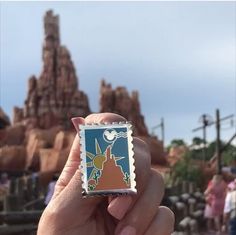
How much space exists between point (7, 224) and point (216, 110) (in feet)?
48.0

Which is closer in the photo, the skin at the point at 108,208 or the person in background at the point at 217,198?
the skin at the point at 108,208

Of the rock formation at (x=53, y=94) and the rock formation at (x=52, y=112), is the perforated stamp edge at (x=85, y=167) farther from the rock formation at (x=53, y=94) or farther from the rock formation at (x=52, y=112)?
the rock formation at (x=53, y=94)

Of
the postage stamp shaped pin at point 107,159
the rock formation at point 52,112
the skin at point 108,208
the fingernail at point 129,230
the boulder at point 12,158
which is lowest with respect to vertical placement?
the boulder at point 12,158

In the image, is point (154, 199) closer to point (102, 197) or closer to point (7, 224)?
point (102, 197)

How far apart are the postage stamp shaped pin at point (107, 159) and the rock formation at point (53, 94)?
158ft

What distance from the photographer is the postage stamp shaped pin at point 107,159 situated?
1.45 m

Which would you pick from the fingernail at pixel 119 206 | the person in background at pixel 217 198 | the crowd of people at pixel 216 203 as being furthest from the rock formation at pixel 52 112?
the fingernail at pixel 119 206

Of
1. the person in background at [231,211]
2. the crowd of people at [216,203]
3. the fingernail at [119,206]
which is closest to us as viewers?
the fingernail at [119,206]

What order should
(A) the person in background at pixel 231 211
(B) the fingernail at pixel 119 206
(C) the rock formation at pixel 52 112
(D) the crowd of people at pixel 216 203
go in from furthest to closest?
(C) the rock formation at pixel 52 112
(D) the crowd of people at pixel 216 203
(A) the person in background at pixel 231 211
(B) the fingernail at pixel 119 206

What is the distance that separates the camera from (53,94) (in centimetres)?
5331

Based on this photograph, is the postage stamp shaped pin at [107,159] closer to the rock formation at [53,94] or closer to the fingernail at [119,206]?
the fingernail at [119,206]

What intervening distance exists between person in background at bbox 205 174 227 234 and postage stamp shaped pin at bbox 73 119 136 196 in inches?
382

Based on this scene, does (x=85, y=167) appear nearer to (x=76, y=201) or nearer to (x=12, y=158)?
(x=76, y=201)

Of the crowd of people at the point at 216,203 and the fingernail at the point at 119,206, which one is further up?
the fingernail at the point at 119,206
